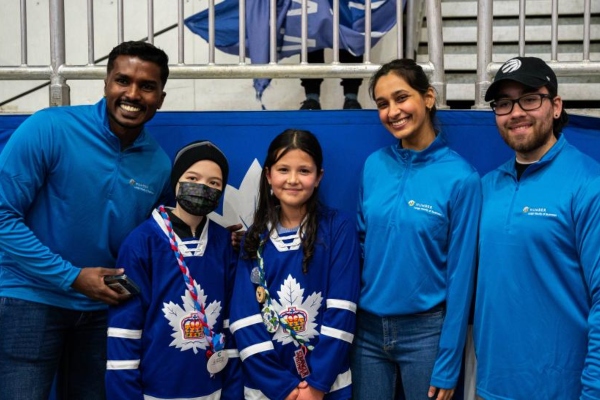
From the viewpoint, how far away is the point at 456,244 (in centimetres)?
275

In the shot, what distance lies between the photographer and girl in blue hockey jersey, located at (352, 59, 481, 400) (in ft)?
8.95

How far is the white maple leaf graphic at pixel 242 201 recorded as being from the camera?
348cm

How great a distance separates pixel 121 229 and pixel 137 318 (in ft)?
1.42

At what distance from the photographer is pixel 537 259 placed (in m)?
2.52

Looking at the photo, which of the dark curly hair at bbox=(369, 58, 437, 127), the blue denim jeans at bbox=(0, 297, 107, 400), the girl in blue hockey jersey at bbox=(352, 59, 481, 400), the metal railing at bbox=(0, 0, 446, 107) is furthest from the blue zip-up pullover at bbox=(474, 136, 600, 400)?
the blue denim jeans at bbox=(0, 297, 107, 400)

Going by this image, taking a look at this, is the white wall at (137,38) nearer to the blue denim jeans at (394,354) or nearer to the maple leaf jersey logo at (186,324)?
the blue denim jeans at (394,354)

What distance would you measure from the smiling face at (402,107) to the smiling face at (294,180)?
0.40 m

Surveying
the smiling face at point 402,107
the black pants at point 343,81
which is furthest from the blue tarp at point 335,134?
the black pants at point 343,81

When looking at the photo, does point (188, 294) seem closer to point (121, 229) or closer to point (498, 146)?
point (121, 229)

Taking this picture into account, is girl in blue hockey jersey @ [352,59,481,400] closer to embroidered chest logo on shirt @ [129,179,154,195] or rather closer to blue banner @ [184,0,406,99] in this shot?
embroidered chest logo on shirt @ [129,179,154,195]

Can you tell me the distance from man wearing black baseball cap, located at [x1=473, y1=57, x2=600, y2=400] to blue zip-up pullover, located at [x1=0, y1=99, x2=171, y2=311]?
1555 mm

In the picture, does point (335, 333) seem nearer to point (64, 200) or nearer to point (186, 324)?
point (186, 324)

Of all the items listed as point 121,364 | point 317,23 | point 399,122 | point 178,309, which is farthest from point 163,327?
point 317,23

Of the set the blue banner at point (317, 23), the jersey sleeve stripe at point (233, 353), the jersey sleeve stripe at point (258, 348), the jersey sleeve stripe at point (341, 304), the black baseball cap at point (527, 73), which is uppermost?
the blue banner at point (317, 23)
